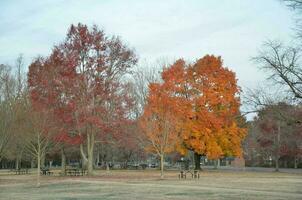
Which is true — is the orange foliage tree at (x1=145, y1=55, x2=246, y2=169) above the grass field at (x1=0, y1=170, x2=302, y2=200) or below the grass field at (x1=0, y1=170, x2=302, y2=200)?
above

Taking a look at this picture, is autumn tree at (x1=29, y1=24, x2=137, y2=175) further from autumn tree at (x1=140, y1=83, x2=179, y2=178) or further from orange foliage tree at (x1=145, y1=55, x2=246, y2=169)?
orange foliage tree at (x1=145, y1=55, x2=246, y2=169)

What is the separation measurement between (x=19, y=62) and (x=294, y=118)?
2204 inches

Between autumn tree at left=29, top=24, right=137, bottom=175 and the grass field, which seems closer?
the grass field

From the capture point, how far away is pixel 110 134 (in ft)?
169

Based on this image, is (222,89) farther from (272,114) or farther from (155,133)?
(272,114)

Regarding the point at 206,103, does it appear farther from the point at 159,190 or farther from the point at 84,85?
the point at 159,190

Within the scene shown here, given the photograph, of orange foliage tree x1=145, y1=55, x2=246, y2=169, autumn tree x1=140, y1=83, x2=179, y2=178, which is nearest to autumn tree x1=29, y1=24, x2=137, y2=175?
autumn tree x1=140, y1=83, x2=179, y2=178

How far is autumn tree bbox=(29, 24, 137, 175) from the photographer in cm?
4878

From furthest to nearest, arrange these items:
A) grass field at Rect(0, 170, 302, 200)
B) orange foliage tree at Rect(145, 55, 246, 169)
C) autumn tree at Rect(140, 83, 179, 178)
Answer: orange foliage tree at Rect(145, 55, 246, 169) → autumn tree at Rect(140, 83, 179, 178) → grass field at Rect(0, 170, 302, 200)

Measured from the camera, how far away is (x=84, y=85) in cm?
4928

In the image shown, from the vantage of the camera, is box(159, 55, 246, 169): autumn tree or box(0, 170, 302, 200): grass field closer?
box(0, 170, 302, 200): grass field

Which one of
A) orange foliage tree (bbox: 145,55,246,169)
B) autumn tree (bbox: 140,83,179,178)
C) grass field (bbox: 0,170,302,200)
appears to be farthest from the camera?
orange foliage tree (bbox: 145,55,246,169)

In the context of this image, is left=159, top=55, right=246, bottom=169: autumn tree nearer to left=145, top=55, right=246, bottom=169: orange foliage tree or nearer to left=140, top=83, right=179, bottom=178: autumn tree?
left=145, top=55, right=246, bottom=169: orange foliage tree

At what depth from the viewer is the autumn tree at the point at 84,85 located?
48781 mm
